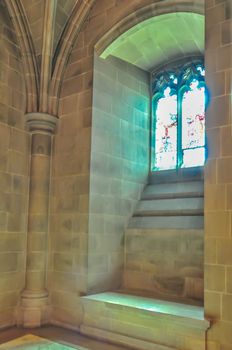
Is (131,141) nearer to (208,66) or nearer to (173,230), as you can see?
(173,230)

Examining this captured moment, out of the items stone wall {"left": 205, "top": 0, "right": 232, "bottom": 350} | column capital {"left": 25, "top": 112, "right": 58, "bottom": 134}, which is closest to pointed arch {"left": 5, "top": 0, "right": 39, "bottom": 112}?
column capital {"left": 25, "top": 112, "right": 58, "bottom": 134}

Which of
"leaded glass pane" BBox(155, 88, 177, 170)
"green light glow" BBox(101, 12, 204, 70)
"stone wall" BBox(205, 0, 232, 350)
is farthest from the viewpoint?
"leaded glass pane" BBox(155, 88, 177, 170)

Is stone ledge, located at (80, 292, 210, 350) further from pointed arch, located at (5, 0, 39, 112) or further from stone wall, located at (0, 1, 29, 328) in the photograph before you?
pointed arch, located at (5, 0, 39, 112)

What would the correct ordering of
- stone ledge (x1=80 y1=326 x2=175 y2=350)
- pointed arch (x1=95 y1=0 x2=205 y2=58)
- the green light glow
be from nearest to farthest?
stone ledge (x1=80 y1=326 x2=175 y2=350)
pointed arch (x1=95 y1=0 x2=205 y2=58)
the green light glow

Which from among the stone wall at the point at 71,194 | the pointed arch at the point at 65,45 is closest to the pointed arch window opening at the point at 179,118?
the stone wall at the point at 71,194

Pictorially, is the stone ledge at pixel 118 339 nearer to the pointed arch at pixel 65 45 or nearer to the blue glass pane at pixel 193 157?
the blue glass pane at pixel 193 157

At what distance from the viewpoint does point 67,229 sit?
4719mm

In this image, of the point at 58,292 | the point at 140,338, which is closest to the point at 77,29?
the point at 58,292

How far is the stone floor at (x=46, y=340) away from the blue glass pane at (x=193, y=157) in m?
2.51

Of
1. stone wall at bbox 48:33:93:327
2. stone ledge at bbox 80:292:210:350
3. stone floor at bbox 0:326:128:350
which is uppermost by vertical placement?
stone wall at bbox 48:33:93:327

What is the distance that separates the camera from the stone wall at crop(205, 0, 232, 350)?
3.30m

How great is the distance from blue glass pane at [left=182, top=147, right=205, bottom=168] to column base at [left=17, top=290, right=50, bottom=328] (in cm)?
256

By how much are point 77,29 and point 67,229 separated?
2.59m

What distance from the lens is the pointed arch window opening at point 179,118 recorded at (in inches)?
203
